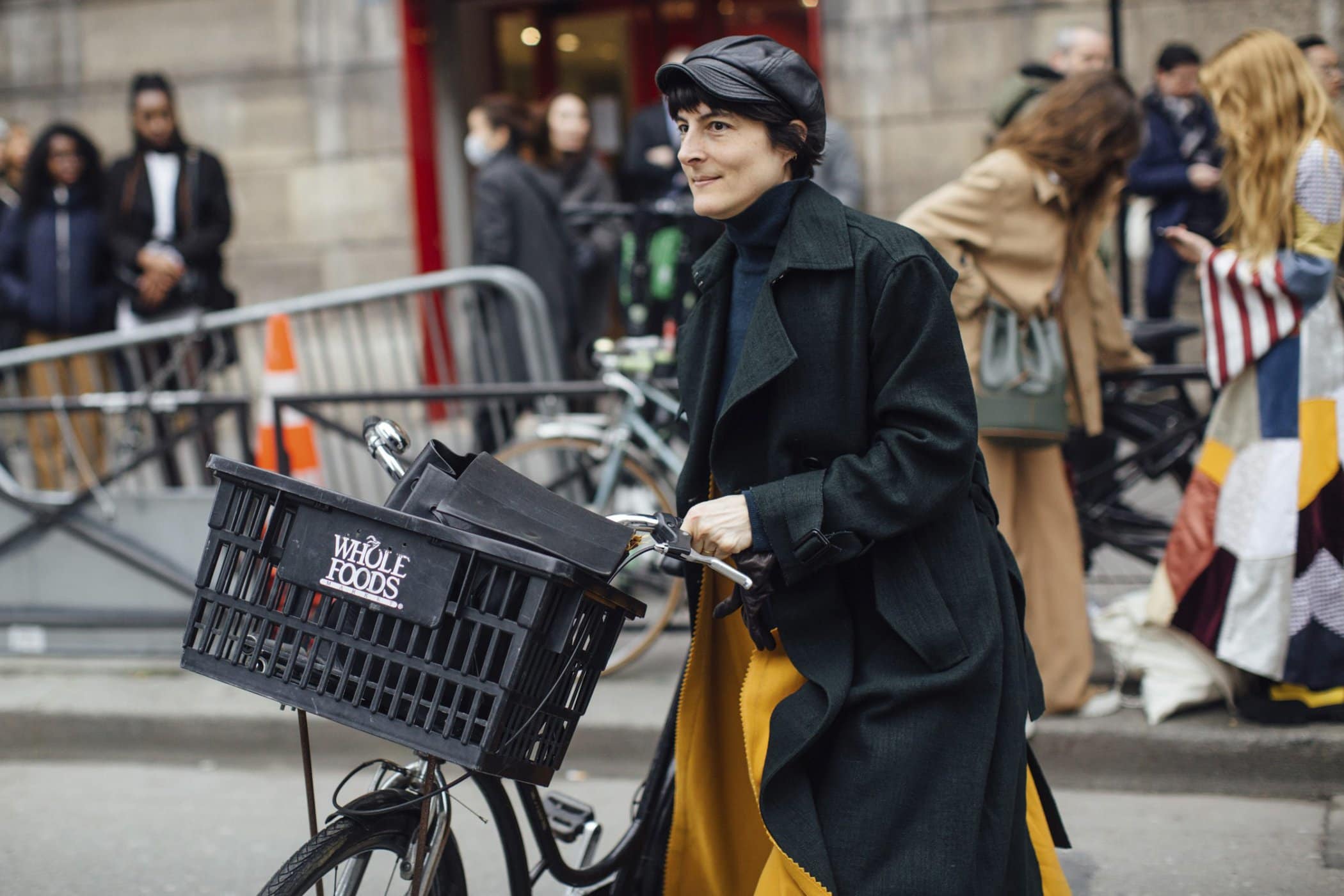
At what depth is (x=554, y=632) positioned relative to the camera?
2100 millimetres

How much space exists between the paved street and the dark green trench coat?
5.39 feet

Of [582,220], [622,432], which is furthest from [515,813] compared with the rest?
[582,220]

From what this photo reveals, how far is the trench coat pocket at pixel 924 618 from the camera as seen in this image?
2.30 metres

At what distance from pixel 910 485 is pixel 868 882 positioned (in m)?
0.64

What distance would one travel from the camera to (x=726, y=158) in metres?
2.35

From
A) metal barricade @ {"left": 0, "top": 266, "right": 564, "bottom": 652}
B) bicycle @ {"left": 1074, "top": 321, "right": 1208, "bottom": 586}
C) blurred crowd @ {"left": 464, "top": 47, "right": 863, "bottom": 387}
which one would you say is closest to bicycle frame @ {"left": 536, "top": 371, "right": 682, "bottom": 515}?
metal barricade @ {"left": 0, "top": 266, "right": 564, "bottom": 652}

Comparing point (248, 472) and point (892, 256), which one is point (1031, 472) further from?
point (248, 472)

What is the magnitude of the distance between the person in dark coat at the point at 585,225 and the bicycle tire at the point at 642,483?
238 cm

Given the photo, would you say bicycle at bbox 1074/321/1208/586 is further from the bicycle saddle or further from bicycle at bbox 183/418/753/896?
bicycle at bbox 183/418/753/896

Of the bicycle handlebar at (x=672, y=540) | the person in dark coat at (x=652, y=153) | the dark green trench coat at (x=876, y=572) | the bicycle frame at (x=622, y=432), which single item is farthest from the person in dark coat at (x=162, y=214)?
the dark green trench coat at (x=876, y=572)

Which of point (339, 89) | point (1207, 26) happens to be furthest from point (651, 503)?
point (339, 89)

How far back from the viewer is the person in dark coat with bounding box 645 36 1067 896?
228 cm

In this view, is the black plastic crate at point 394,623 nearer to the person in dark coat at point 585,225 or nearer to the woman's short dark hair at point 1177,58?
the person in dark coat at point 585,225

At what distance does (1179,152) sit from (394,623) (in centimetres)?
636
